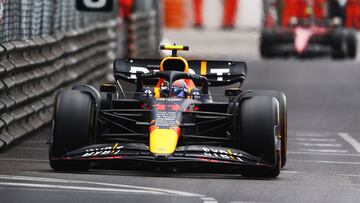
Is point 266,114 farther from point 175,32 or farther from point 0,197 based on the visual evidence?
point 175,32

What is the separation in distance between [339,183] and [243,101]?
1.20 metres

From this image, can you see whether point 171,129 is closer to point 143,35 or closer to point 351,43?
point 143,35

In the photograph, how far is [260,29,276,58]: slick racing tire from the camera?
42.3 m

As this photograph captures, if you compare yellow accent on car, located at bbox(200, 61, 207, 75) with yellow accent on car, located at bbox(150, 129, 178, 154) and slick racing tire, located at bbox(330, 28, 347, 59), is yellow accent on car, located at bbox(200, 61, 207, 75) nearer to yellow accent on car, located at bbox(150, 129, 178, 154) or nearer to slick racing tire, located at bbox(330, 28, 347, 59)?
yellow accent on car, located at bbox(150, 129, 178, 154)

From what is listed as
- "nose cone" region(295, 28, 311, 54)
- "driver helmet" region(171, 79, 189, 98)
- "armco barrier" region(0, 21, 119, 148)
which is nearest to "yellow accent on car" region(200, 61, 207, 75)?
"driver helmet" region(171, 79, 189, 98)

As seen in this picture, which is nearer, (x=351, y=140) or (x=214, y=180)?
(x=214, y=180)

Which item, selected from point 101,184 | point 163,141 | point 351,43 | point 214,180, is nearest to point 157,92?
point 163,141

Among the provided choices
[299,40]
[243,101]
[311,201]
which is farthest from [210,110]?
[299,40]

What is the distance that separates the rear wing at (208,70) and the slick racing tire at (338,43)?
86.2 ft

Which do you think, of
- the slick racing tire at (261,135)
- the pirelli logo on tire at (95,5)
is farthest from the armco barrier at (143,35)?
the slick racing tire at (261,135)

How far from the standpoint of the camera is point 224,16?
173ft

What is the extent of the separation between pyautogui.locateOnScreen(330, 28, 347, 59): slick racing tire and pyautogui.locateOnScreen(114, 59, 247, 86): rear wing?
26278mm

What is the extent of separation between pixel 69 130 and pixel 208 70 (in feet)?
7.80

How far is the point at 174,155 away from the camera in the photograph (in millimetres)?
13406
